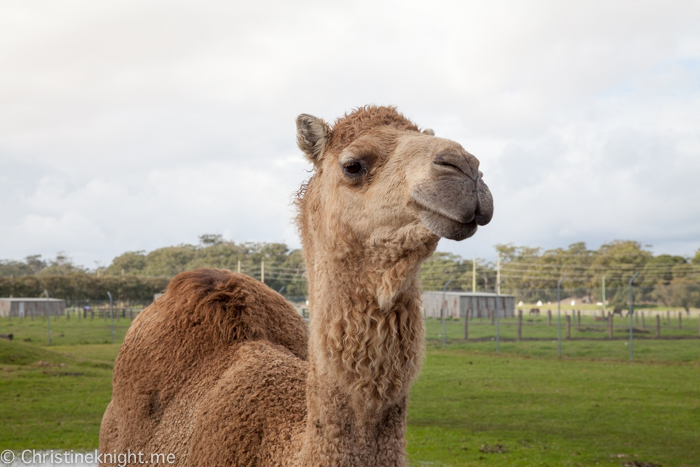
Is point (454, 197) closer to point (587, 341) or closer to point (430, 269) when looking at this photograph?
point (587, 341)

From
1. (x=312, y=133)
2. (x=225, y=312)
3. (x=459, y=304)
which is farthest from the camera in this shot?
(x=459, y=304)

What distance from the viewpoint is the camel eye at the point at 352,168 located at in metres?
2.64

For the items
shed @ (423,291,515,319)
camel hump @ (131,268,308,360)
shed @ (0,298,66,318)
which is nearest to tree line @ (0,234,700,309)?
shed @ (0,298,66,318)

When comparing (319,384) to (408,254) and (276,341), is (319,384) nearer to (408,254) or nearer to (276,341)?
(408,254)

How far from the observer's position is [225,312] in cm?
412

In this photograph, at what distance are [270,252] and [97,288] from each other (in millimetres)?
31894

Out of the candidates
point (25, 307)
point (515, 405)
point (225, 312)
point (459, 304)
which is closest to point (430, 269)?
point (459, 304)

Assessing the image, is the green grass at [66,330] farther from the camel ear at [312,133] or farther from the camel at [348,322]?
the camel ear at [312,133]

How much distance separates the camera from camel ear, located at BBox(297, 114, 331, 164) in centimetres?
293

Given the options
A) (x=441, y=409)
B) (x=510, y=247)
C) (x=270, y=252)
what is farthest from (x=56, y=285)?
(x=510, y=247)

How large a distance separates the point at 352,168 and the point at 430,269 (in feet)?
280

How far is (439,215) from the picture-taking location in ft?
7.29

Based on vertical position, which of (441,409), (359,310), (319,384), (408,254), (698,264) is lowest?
(441,409)

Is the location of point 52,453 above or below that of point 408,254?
below
